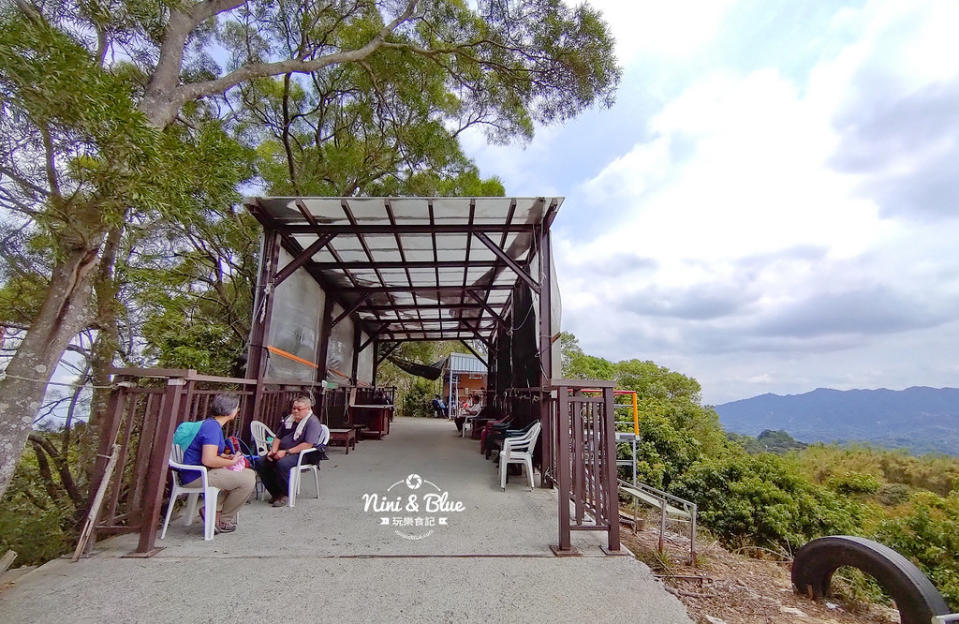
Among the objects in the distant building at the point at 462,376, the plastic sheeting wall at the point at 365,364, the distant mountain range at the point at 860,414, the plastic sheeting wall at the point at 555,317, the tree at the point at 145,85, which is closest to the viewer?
the tree at the point at 145,85

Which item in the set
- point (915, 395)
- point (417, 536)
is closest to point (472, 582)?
point (417, 536)

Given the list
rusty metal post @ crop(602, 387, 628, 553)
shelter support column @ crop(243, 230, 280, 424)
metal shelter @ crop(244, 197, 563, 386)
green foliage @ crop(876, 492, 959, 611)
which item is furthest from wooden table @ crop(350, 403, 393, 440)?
green foliage @ crop(876, 492, 959, 611)

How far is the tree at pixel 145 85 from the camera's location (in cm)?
219

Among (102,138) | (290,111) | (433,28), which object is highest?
(433,28)

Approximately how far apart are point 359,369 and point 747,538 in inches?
355

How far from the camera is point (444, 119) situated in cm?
781

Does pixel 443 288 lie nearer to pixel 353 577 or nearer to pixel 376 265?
pixel 376 265

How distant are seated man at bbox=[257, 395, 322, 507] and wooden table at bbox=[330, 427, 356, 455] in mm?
2860

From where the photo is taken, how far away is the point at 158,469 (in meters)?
2.41

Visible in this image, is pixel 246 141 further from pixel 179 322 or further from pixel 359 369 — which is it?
pixel 359 369

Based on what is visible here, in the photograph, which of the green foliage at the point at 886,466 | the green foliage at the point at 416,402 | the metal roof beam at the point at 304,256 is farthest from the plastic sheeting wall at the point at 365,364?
the green foliage at the point at 886,466

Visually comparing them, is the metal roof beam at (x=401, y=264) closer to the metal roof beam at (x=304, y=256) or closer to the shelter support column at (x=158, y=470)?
the metal roof beam at (x=304, y=256)

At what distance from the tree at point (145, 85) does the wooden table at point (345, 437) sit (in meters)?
3.06

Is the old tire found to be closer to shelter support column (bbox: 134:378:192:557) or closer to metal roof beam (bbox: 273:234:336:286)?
shelter support column (bbox: 134:378:192:557)
